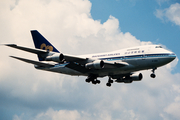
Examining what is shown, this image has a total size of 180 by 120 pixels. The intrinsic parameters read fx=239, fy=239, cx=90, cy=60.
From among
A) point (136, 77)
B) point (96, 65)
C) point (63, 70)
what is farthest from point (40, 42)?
point (136, 77)

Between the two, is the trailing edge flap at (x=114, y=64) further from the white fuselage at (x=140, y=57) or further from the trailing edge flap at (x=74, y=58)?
the trailing edge flap at (x=74, y=58)

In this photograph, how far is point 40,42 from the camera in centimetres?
5203

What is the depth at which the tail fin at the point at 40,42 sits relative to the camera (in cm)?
5045

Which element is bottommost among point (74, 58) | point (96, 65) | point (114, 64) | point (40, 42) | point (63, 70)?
point (63, 70)

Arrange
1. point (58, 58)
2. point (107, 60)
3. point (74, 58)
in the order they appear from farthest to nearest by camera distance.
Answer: point (107, 60) → point (74, 58) → point (58, 58)

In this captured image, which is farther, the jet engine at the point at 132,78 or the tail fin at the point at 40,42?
the jet engine at the point at 132,78

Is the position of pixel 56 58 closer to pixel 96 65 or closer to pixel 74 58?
pixel 74 58

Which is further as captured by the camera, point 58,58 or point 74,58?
point 74,58

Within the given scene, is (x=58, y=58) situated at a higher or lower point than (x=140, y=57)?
lower

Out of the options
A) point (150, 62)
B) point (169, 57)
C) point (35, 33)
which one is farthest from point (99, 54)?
point (35, 33)

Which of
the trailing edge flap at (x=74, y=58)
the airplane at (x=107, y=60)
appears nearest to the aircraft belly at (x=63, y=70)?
the airplane at (x=107, y=60)

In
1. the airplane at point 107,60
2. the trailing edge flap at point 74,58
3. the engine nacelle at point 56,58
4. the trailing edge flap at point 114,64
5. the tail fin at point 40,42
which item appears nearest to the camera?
the engine nacelle at point 56,58

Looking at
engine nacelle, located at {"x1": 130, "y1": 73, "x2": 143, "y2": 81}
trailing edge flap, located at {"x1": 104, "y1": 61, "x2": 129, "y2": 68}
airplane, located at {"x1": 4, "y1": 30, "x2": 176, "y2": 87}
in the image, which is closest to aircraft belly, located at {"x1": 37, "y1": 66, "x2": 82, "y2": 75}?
airplane, located at {"x1": 4, "y1": 30, "x2": 176, "y2": 87}

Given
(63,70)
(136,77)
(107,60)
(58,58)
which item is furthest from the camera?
(136,77)
